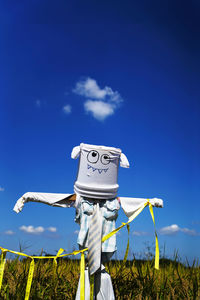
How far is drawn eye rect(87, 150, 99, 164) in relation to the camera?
145 inches

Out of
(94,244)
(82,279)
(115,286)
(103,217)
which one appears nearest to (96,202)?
(103,217)

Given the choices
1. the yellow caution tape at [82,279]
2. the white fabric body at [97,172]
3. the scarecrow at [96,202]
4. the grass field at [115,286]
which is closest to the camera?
the yellow caution tape at [82,279]

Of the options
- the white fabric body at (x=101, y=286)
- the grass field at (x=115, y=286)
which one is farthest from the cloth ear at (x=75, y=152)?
the grass field at (x=115, y=286)

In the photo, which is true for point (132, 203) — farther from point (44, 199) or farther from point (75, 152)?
point (44, 199)

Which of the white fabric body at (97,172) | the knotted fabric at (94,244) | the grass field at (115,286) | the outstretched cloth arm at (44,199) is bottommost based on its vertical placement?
the grass field at (115,286)

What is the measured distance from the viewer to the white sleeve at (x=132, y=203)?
12.8ft

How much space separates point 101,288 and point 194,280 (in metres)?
1.76

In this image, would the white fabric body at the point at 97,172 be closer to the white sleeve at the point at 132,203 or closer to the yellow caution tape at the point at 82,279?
the white sleeve at the point at 132,203

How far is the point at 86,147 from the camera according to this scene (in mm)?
3775

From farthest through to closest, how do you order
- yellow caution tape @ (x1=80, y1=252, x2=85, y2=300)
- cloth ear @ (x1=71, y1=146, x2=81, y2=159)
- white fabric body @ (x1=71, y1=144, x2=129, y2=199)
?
cloth ear @ (x1=71, y1=146, x2=81, y2=159), white fabric body @ (x1=71, y1=144, x2=129, y2=199), yellow caution tape @ (x1=80, y1=252, x2=85, y2=300)

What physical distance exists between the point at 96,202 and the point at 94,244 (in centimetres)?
51

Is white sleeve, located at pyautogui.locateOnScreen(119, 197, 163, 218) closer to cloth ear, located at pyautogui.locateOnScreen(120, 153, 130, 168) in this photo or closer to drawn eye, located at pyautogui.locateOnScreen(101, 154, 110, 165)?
cloth ear, located at pyautogui.locateOnScreen(120, 153, 130, 168)

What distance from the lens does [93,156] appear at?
3.71m

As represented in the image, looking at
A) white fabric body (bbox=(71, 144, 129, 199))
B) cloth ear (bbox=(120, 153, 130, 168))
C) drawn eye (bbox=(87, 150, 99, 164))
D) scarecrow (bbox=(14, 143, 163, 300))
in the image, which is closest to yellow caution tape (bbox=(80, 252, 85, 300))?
scarecrow (bbox=(14, 143, 163, 300))
